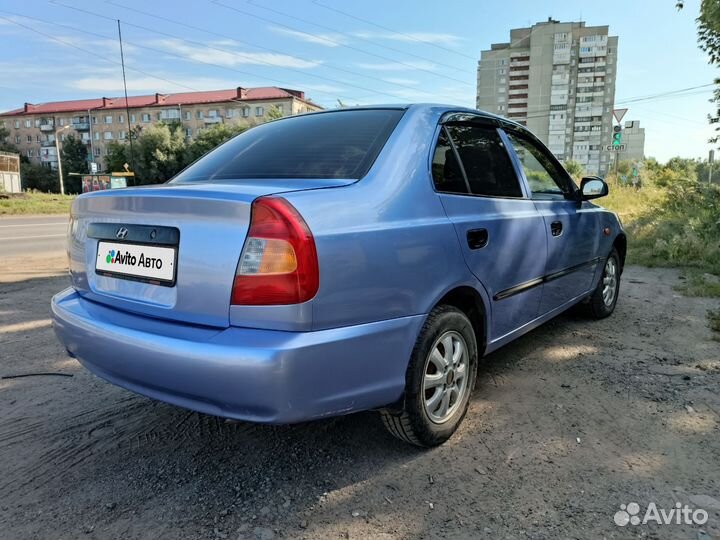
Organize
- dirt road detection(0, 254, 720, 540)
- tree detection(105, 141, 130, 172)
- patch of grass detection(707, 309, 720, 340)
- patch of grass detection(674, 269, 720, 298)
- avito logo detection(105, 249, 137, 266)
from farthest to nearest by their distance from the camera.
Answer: tree detection(105, 141, 130, 172), patch of grass detection(674, 269, 720, 298), patch of grass detection(707, 309, 720, 340), avito logo detection(105, 249, 137, 266), dirt road detection(0, 254, 720, 540)

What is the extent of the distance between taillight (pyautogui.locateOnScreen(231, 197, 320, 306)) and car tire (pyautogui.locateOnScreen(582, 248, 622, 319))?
3.40 m

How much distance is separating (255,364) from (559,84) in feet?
272

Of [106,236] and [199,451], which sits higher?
[106,236]

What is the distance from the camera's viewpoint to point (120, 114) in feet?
297

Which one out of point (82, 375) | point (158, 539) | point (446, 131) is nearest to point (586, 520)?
point (158, 539)

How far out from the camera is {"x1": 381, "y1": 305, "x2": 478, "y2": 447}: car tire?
6.75 ft

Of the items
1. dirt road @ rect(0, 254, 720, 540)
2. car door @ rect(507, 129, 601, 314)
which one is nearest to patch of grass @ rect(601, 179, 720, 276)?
car door @ rect(507, 129, 601, 314)

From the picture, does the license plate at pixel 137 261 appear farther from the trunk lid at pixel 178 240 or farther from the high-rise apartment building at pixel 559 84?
the high-rise apartment building at pixel 559 84

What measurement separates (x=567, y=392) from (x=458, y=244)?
52.7 inches

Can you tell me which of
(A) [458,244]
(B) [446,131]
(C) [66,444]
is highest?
(B) [446,131]

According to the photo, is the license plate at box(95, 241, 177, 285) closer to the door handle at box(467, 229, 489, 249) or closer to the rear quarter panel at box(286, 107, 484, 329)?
the rear quarter panel at box(286, 107, 484, 329)

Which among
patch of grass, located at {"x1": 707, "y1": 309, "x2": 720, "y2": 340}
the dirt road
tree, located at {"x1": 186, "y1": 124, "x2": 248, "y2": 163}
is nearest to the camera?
the dirt road

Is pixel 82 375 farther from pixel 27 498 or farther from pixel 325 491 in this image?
pixel 325 491

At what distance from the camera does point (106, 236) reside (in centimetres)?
208
